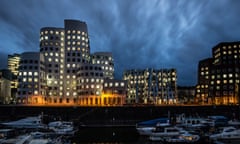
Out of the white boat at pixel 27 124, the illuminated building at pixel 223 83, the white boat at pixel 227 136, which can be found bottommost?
the white boat at pixel 227 136

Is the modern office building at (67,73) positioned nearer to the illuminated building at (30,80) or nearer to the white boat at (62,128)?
the illuminated building at (30,80)

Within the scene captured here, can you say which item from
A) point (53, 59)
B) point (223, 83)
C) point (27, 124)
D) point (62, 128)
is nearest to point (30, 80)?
point (53, 59)

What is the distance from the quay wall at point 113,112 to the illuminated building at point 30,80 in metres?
39.9

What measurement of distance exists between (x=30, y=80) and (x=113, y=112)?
66.5m

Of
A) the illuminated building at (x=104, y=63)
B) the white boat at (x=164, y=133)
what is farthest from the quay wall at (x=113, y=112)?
the illuminated building at (x=104, y=63)

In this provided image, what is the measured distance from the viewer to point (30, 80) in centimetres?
15562

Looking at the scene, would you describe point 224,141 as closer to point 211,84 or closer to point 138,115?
point 138,115

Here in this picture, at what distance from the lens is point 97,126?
88.2m

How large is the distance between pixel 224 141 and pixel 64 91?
129 m

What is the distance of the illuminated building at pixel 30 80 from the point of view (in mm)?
154250

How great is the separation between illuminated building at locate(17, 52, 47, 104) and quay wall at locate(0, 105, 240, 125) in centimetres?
3988

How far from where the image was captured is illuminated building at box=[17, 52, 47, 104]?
154 metres

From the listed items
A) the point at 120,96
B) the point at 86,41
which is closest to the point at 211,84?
the point at 120,96

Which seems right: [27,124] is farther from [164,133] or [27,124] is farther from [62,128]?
[164,133]
